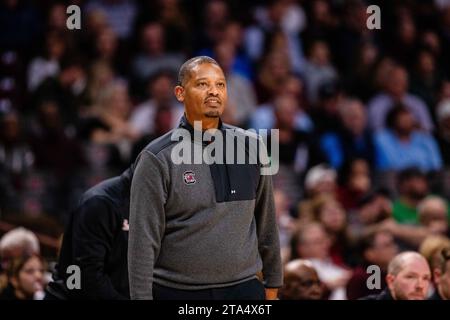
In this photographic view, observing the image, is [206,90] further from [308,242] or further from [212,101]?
[308,242]

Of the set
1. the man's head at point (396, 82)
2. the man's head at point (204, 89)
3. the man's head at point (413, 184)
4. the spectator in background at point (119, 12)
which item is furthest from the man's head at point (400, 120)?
the man's head at point (204, 89)

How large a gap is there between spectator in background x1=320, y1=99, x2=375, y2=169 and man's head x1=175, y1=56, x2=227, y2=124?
17.1 ft

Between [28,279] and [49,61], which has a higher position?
[49,61]

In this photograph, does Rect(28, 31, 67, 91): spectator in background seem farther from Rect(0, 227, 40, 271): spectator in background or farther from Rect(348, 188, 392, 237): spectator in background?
Rect(0, 227, 40, 271): spectator in background

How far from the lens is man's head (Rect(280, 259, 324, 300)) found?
18.5 feet

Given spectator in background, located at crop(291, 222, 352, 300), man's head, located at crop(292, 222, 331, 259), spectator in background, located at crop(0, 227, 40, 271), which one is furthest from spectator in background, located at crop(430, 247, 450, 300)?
spectator in background, located at crop(0, 227, 40, 271)

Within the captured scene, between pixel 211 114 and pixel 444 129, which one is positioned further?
pixel 444 129

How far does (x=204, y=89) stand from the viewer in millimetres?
4016

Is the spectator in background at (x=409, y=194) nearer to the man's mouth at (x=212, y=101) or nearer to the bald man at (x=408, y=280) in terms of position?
the bald man at (x=408, y=280)

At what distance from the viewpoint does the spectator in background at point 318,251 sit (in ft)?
24.0

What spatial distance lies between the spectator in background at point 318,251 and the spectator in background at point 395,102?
9.04ft

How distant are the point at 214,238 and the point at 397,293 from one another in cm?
164

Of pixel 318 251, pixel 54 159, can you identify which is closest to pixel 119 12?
pixel 54 159

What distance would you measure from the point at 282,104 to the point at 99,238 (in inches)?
187
